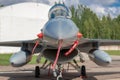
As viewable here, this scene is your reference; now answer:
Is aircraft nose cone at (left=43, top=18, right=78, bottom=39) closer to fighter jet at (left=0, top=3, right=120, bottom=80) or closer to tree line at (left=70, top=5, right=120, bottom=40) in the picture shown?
fighter jet at (left=0, top=3, right=120, bottom=80)

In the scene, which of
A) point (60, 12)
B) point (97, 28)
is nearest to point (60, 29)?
point (60, 12)

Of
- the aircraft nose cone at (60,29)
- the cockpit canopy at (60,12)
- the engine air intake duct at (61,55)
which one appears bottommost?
the engine air intake duct at (61,55)

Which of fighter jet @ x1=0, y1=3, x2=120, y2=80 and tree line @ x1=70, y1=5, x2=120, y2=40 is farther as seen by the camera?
tree line @ x1=70, y1=5, x2=120, y2=40

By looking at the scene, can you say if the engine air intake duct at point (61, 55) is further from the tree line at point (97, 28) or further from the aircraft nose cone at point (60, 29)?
the tree line at point (97, 28)

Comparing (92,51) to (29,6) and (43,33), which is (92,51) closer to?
(43,33)

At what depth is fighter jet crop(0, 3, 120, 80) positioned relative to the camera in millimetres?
10273

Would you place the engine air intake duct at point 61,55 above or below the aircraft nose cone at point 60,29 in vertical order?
below

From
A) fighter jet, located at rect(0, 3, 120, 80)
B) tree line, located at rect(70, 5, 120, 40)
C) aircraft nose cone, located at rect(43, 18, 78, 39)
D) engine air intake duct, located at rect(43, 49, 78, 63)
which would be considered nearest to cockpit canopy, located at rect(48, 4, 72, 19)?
fighter jet, located at rect(0, 3, 120, 80)

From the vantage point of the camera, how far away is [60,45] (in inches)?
413

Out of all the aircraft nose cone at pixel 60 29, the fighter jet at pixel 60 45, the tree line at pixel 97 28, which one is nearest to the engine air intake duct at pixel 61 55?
the fighter jet at pixel 60 45

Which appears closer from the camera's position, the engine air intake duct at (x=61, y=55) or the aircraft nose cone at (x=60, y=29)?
the aircraft nose cone at (x=60, y=29)

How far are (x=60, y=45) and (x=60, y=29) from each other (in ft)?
1.98

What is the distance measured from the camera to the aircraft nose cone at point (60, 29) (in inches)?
397

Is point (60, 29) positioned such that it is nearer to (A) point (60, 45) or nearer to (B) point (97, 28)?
(A) point (60, 45)
